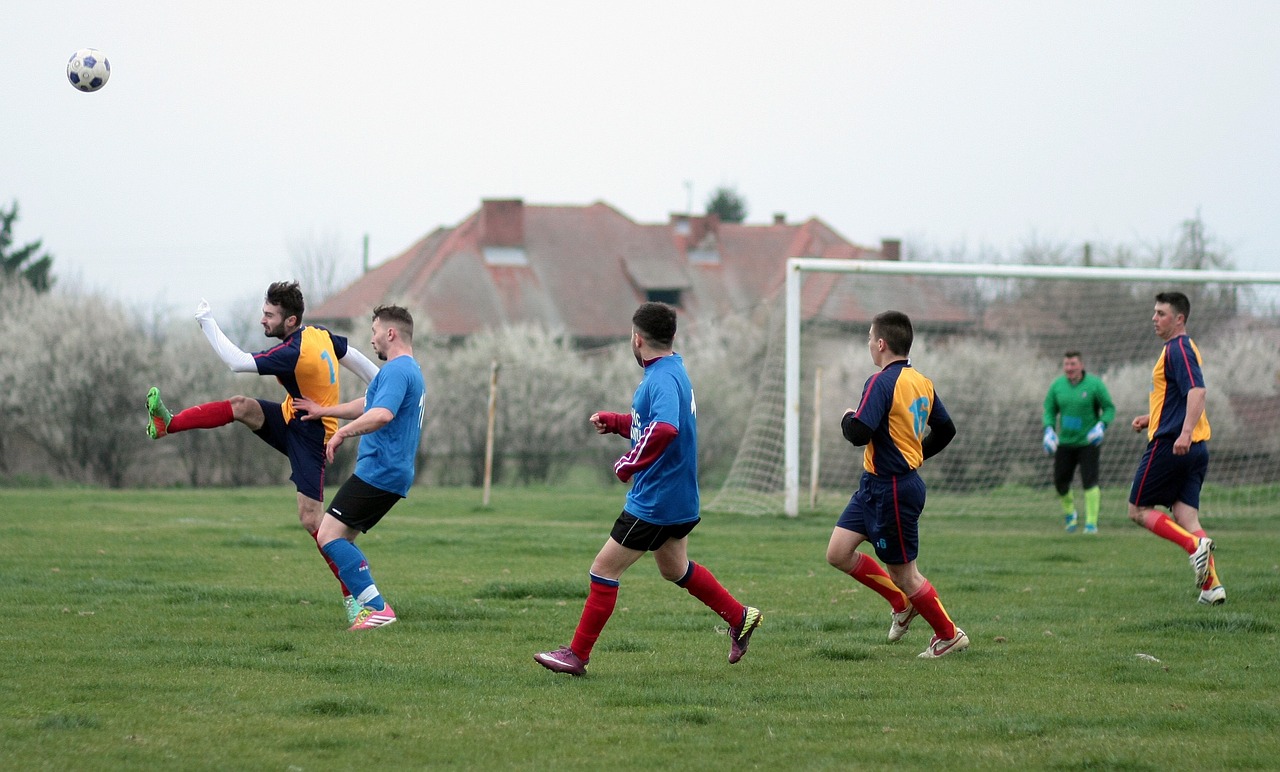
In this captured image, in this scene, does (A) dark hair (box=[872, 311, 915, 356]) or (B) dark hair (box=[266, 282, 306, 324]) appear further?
(B) dark hair (box=[266, 282, 306, 324])

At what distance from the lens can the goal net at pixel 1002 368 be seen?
17.0 m

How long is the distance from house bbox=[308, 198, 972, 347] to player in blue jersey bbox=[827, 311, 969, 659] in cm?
3305

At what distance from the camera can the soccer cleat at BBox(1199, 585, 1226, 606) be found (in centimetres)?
870

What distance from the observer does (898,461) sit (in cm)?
685

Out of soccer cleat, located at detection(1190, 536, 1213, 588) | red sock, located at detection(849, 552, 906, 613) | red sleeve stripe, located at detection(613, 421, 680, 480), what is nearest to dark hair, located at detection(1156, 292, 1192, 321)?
soccer cleat, located at detection(1190, 536, 1213, 588)

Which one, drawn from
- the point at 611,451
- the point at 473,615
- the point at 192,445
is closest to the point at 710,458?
the point at 611,451

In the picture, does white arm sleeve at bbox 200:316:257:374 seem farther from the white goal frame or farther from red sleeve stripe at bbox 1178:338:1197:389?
the white goal frame

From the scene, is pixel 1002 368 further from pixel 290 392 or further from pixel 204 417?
pixel 204 417

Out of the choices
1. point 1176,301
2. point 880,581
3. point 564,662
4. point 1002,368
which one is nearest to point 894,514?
point 880,581

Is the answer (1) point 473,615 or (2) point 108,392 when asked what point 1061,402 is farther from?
(2) point 108,392

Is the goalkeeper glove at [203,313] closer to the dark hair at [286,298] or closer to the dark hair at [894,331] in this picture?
the dark hair at [286,298]

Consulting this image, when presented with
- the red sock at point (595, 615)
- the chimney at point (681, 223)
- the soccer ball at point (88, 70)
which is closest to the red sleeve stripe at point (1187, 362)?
the red sock at point (595, 615)

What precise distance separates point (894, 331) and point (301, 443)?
3.85 meters

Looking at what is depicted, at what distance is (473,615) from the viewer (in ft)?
26.9
